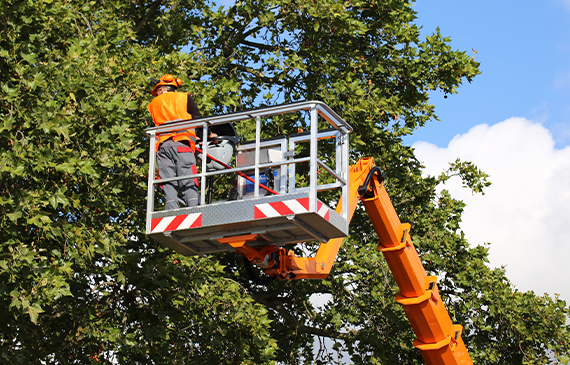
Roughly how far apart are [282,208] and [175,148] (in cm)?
166

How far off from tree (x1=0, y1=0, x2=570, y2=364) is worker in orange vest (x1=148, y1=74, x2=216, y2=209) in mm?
1372

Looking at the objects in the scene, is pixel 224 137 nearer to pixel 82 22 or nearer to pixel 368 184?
pixel 368 184

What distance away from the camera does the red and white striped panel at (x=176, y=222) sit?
7320 mm

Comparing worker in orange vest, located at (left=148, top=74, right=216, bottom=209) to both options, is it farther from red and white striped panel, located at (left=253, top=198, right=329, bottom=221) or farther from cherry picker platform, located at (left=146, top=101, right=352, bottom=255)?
red and white striped panel, located at (left=253, top=198, right=329, bottom=221)

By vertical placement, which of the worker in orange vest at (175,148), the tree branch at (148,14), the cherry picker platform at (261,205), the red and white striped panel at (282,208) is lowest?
the red and white striped panel at (282,208)

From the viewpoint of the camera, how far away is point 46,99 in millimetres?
9203

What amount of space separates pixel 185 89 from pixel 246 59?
4.00m

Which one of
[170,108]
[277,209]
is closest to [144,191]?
[170,108]

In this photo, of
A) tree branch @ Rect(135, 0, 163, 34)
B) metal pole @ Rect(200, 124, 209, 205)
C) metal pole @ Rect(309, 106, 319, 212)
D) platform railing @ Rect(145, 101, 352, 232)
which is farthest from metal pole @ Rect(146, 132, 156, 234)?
tree branch @ Rect(135, 0, 163, 34)

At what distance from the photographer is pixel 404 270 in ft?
32.7

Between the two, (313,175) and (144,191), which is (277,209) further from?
Answer: (144,191)

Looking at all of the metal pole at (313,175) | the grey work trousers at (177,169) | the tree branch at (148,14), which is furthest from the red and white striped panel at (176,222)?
the tree branch at (148,14)

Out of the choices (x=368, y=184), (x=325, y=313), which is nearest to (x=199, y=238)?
(x=368, y=184)

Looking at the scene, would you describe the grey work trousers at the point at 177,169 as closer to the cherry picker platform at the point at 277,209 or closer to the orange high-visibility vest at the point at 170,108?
the cherry picker platform at the point at 277,209
